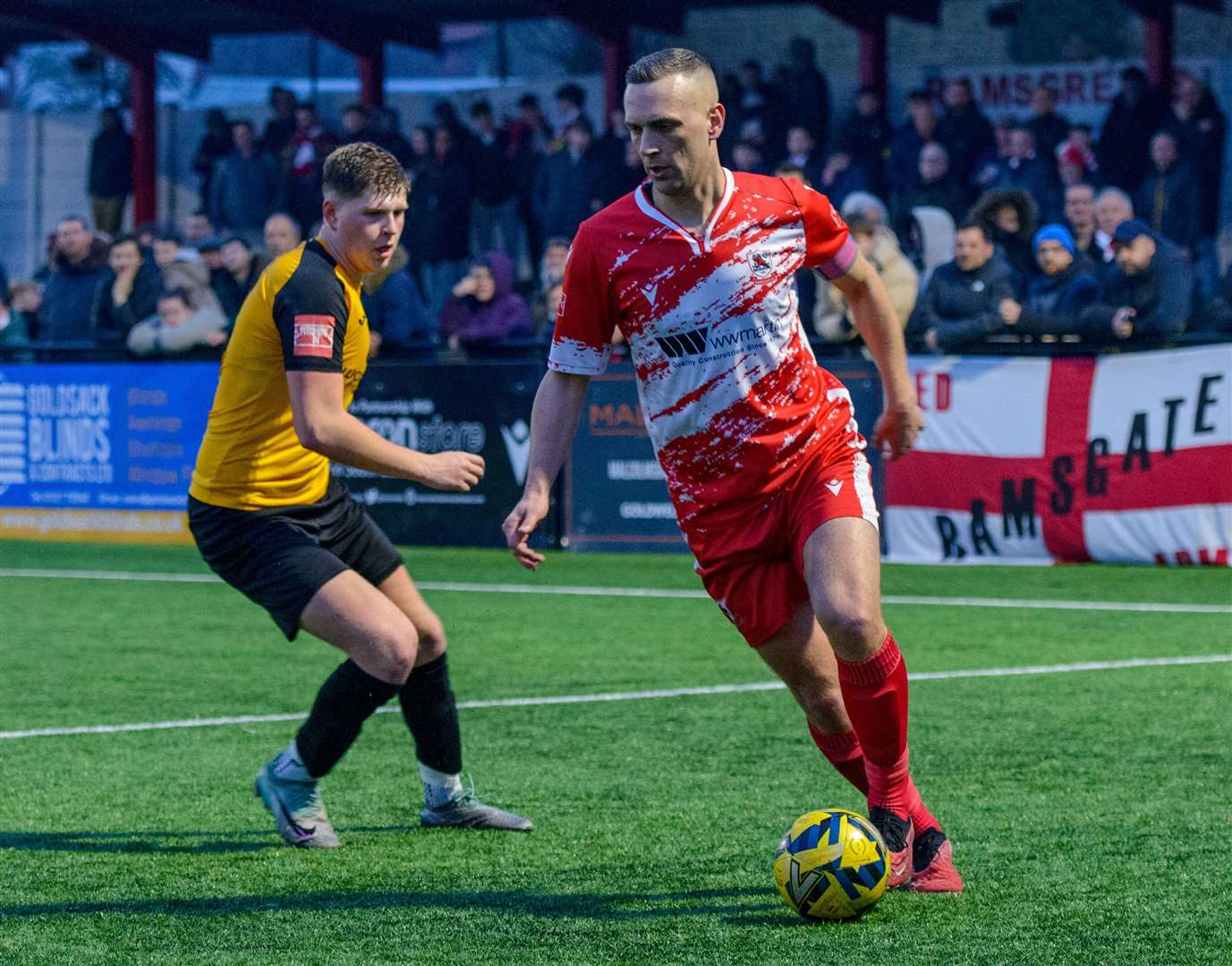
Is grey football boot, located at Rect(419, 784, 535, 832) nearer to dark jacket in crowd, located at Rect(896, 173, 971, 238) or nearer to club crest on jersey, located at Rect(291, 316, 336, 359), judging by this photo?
club crest on jersey, located at Rect(291, 316, 336, 359)

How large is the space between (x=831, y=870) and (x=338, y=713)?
169cm

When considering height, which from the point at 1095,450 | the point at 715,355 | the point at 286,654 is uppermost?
the point at 715,355

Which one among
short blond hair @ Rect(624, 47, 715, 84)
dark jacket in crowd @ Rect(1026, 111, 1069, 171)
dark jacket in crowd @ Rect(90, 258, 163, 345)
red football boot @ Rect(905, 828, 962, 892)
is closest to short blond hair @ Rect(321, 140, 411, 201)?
short blond hair @ Rect(624, 47, 715, 84)

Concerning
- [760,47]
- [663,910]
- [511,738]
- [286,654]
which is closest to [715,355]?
[663,910]

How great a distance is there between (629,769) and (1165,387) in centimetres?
705

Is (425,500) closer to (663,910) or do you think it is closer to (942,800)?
(942,800)

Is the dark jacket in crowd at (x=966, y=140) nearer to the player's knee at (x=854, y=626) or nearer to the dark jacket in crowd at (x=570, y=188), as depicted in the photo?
the dark jacket in crowd at (x=570, y=188)

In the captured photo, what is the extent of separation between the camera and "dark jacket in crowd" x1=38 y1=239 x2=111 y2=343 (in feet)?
57.5

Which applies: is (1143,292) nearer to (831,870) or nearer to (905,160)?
(905,160)

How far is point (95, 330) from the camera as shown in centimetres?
1717

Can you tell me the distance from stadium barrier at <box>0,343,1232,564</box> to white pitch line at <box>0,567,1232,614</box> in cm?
150

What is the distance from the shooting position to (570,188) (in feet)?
60.4

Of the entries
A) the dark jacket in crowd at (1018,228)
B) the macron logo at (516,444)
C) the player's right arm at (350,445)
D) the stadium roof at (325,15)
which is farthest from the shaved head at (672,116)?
the stadium roof at (325,15)

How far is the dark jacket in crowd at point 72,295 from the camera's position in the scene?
17531mm
